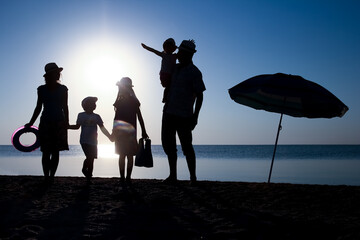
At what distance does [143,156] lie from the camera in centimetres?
610

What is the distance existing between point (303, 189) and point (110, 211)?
324 cm

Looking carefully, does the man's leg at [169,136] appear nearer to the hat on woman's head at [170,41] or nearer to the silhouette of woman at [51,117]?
the hat on woman's head at [170,41]

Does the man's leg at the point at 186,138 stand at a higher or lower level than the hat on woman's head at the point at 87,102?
lower

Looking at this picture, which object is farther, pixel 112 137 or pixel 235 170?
pixel 235 170

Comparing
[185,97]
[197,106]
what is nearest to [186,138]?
[197,106]

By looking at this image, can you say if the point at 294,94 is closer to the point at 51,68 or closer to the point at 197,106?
the point at 197,106

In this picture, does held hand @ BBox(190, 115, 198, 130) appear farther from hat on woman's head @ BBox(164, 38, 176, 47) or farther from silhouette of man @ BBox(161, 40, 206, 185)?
hat on woman's head @ BBox(164, 38, 176, 47)

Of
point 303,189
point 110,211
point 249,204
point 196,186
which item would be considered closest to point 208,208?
point 249,204

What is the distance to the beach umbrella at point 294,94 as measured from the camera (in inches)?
265

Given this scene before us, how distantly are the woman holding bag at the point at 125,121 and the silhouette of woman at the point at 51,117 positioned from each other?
897 mm

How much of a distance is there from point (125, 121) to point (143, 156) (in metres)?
0.70

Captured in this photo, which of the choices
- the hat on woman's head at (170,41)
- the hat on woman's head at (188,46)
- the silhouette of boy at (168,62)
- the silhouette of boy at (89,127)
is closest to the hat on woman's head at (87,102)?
the silhouette of boy at (89,127)

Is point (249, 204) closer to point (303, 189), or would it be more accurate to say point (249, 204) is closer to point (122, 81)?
point (303, 189)

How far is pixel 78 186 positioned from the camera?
5.75 meters
